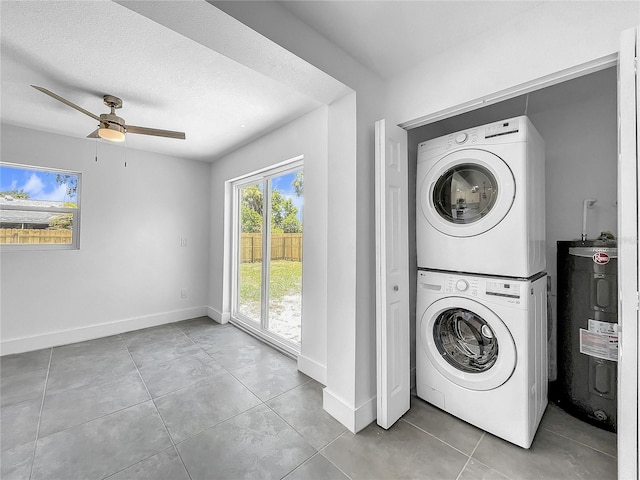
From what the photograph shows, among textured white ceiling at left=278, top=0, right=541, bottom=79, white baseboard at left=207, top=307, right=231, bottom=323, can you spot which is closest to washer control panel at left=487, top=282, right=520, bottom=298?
textured white ceiling at left=278, top=0, right=541, bottom=79

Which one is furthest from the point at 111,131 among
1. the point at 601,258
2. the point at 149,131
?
the point at 601,258

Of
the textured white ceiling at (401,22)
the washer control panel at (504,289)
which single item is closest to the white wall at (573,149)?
the washer control panel at (504,289)

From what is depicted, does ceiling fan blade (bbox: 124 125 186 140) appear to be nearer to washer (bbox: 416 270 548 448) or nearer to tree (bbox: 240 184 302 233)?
tree (bbox: 240 184 302 233)

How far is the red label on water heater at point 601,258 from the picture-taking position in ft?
5.58

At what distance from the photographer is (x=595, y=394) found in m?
1.79

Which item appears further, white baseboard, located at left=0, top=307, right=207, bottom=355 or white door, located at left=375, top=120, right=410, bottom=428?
white baseboard, located at left=0, top=307, right=207, bottom=355

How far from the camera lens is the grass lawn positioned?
3.02 meters

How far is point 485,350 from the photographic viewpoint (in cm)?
179

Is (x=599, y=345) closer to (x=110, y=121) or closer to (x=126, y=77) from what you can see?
(x=126, y=77)

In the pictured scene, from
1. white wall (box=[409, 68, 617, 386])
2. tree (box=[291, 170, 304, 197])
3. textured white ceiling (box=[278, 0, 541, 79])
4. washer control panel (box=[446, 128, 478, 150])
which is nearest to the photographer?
textured white ceiling (box=[278, 0, 541, 79])

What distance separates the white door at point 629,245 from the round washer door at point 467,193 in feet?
1.73

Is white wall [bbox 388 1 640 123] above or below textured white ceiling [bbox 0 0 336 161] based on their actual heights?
below

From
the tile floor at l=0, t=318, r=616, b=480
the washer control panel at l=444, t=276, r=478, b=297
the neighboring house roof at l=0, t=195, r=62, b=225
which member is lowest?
the tile floor at l=0, t=318, r=616, b=480

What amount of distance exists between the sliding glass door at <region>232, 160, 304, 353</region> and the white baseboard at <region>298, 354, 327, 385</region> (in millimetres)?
328
